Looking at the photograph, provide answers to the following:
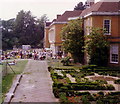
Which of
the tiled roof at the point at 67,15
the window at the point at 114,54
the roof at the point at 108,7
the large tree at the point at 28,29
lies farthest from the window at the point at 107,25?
the large tree at the point at 28,29

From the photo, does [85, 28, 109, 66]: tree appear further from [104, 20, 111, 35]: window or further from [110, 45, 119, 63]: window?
[104, 20, 111, 35]: window

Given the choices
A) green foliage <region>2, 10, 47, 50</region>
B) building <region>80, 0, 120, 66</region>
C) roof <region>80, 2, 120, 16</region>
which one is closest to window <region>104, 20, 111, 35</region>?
building <region>80, 0, 120, 66</region>

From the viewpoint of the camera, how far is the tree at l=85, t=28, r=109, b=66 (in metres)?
27.8

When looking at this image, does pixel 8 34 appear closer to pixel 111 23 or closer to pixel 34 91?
pixel 111 23

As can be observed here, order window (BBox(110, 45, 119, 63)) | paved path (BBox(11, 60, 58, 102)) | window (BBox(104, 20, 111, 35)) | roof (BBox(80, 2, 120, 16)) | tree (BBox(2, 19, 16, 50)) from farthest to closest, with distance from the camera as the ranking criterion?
1. tree (BBox(2, 19, 16, 50))
2. window (BBox(104, 20, 111, 35))
3. roof (BBox(80, 2, 120, 16))
4. window (BBox(110, 45, 119, 63))
5. paved path (BBox(11, 60, 58, 102))

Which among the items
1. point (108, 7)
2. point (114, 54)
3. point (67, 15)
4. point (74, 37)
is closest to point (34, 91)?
point (114, 54)

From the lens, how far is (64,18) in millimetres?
45156

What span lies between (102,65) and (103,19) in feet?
18.1

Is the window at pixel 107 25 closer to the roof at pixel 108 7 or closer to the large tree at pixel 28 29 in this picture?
the roof at pixel 108 7

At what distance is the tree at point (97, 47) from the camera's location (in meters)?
27.8

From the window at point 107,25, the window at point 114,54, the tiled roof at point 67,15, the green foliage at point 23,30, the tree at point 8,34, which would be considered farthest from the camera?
the green foliage at point 23,30

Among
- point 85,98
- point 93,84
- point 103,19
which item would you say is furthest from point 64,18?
point 85,98

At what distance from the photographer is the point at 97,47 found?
2773 cm

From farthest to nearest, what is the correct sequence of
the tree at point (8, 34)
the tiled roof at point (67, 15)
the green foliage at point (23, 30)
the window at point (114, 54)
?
the green foliage at point (23, 30)
the tree at point (8, 34)
the tiled roof at point (67, 15)
the window at point (114, 54)
